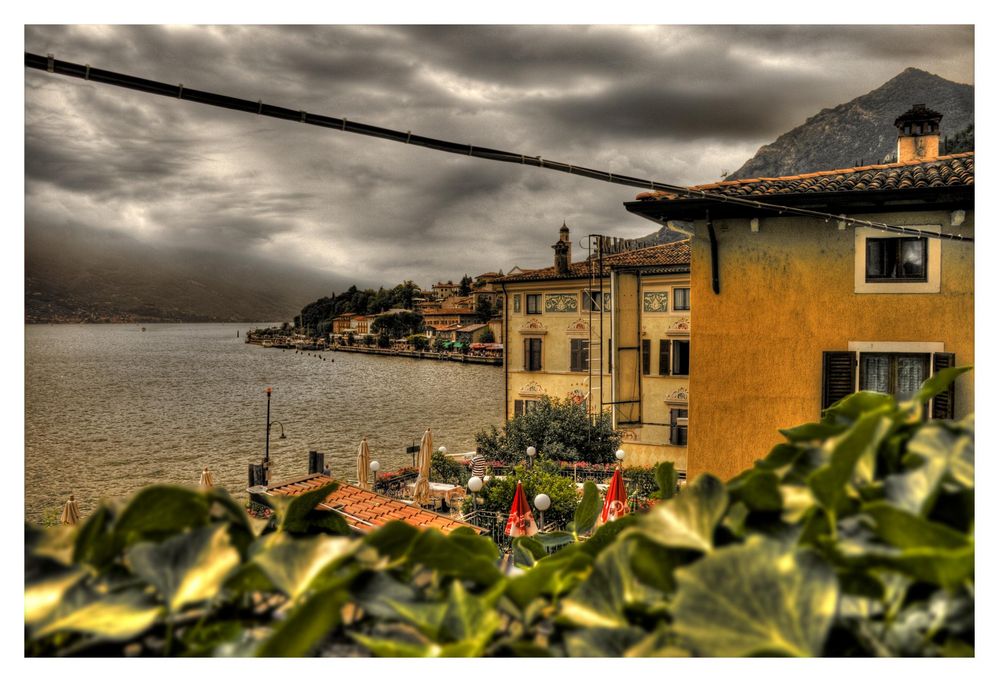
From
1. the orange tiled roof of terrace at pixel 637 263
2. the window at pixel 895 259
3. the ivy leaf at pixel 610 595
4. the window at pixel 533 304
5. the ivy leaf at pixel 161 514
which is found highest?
the orange tiled roof of terrace at pixel 637 263

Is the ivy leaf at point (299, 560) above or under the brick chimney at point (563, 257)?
under

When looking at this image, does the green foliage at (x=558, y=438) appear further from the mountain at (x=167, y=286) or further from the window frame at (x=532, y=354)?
the mountain at (x=167, y=286)

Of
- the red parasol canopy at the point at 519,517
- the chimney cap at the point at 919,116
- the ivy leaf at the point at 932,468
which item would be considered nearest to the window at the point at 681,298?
the chimney cap at the point at 919,116

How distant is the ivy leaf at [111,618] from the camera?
0.17 m

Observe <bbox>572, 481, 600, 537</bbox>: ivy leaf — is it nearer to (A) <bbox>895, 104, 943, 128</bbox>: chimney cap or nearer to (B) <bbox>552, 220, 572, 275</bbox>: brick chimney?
(A) <bbox>895, 104, 943, 128</bbox>: chimney cap

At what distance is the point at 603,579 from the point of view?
0.19 metres

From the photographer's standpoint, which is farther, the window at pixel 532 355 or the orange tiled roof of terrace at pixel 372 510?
the window at pixel 532 355

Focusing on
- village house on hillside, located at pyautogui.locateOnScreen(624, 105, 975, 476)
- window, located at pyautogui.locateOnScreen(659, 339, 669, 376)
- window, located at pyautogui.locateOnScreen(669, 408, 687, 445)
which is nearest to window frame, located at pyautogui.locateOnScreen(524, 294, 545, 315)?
window, located at pyautogui.locateOnScreen(659, 339, 669, 376)

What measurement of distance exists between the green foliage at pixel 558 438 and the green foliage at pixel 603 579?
9022 millimetres

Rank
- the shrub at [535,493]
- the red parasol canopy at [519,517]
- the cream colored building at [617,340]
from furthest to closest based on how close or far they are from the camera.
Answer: the cream colored building at [617,340] < the shrub at [535,493] < the red parasol canopy at [519,517]

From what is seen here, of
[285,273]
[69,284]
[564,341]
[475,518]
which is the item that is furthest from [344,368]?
[475,518]

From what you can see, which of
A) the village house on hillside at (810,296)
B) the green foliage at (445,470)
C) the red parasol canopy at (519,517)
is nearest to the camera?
the village house on hillside at (810,296)

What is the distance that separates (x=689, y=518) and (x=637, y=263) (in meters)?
11.1

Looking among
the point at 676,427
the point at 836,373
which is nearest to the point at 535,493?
the point at 836,373
